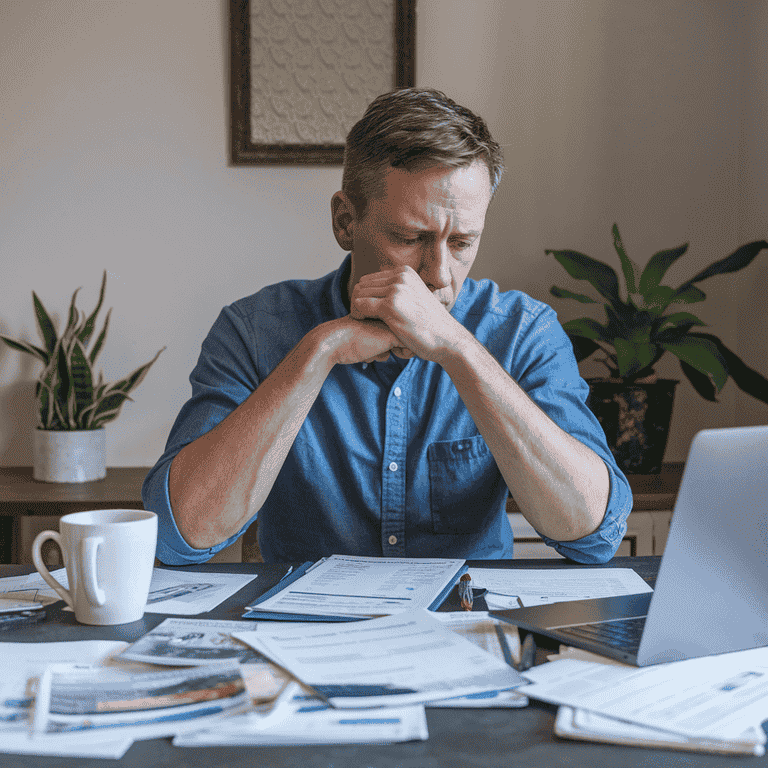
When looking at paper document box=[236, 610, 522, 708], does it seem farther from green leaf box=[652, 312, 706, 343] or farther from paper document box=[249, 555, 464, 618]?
green leaf box=[652, 312, 706, 343]

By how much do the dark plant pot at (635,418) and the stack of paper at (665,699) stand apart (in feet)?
4.29

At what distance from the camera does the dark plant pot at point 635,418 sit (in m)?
1.92

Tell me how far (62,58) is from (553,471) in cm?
201

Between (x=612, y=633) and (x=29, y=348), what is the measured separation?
1909 mm

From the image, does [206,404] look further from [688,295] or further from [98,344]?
[688,295]

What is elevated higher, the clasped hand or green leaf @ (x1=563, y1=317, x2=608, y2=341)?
the clasped hand

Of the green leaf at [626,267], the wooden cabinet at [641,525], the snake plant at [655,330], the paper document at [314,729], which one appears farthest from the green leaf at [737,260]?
the paper document at [314,729]

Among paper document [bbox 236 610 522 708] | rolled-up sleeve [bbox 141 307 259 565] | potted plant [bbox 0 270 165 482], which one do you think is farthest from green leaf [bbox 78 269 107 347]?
paper document [bbox 236 610 522 708]

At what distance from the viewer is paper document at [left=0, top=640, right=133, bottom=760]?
1.58 feet

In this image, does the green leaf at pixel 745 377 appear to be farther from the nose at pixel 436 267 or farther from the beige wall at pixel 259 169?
the nose at pixel 436 267

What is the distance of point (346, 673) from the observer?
0.58 metres

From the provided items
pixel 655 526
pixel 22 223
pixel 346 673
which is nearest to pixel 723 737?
pixel 346 673

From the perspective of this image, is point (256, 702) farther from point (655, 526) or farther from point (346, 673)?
point (655, 526)

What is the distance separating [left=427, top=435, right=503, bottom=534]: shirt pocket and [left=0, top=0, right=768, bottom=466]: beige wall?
3.82ft
